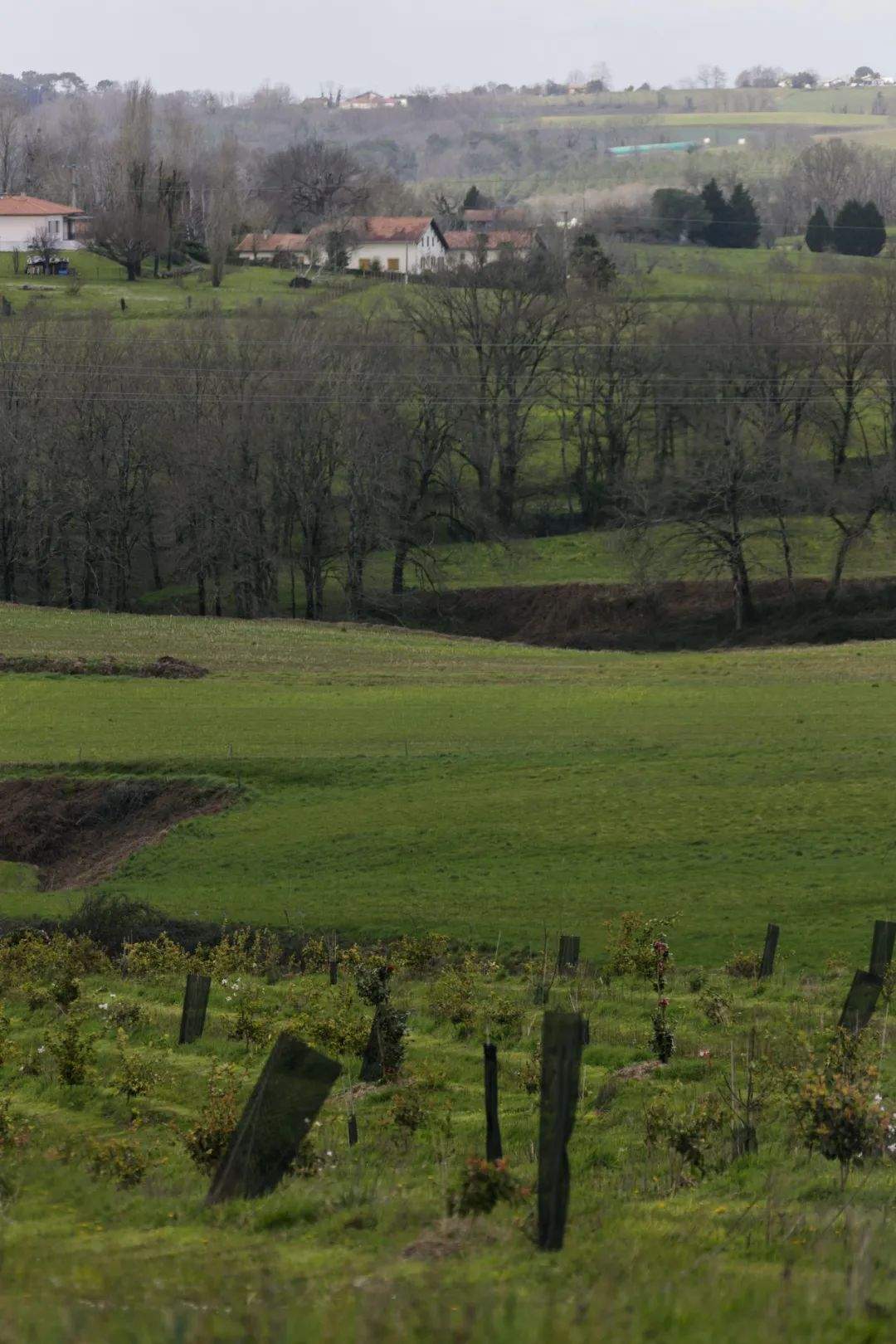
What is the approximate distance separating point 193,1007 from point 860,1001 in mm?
7878

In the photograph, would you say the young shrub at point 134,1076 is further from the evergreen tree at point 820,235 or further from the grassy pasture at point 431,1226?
the evergreen tree at point 820,235

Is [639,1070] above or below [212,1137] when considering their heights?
below

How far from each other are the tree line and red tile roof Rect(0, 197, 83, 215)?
69.7 m

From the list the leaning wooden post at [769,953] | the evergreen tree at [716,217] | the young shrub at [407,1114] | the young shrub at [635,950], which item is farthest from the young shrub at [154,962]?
the evergreen tree at [716,217]

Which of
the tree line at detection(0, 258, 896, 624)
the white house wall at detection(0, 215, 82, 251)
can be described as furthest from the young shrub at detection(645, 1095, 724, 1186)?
the white house wall at detection(0, 215, 82, 251)

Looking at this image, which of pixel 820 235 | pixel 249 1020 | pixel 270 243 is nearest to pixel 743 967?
pixel 249 1020

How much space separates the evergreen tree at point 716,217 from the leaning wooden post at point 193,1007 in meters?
154

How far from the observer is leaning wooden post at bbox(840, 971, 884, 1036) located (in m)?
15.8

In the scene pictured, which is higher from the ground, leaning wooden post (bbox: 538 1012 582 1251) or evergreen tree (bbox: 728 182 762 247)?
evergreen tree (bbox: 728 182 762 247)

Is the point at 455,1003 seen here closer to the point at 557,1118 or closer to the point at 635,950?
the point at 635,950

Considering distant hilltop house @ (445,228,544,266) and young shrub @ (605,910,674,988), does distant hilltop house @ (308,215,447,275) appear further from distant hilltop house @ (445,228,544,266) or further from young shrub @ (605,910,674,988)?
young shrub @ (605,910,674,988)

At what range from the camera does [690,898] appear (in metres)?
27.6

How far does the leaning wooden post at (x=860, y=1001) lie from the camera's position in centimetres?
1580

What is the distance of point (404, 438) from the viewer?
77438 millimetres
